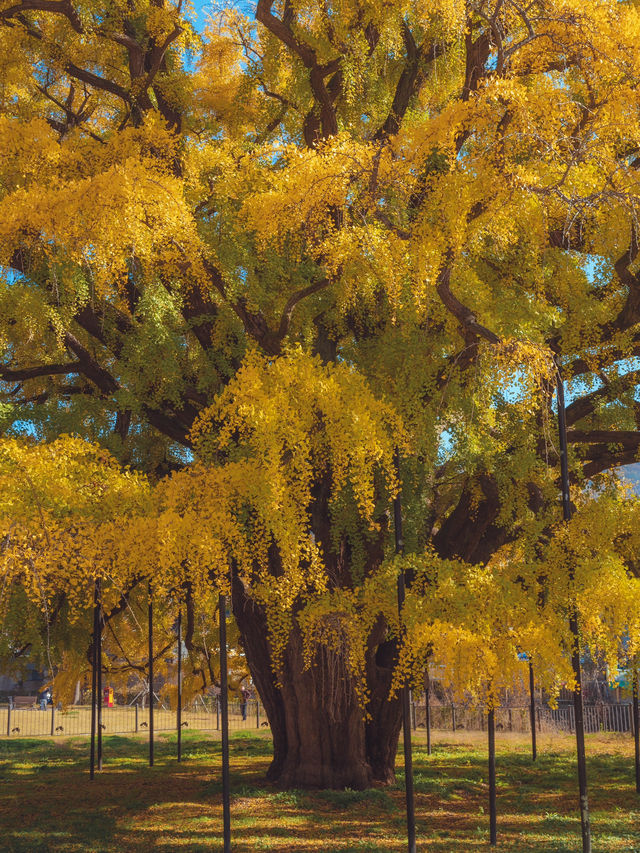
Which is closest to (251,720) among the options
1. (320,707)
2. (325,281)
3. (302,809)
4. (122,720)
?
(122,720)

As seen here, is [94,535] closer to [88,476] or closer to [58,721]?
[88,476]

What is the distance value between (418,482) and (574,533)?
249cm

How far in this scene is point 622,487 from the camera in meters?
16.8

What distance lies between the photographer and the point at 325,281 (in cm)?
1203

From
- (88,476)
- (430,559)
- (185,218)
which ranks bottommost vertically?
(430,559)

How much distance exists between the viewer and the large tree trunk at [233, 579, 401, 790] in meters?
13.8

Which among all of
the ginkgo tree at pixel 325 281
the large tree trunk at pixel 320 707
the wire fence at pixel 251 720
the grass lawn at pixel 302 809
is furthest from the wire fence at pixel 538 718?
the ginkgo tree at pixel 325 281

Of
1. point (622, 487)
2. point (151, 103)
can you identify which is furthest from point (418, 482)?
point (151, 103)

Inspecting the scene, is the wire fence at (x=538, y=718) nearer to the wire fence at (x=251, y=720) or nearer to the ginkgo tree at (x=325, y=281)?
the wire fence at (x=251, y=720)

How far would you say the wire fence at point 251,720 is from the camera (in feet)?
88.7

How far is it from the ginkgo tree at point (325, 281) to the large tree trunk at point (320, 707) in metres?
0.05

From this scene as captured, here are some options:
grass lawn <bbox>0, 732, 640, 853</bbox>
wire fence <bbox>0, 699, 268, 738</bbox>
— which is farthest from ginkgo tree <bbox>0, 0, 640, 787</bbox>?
wire fence <bbox>0, 699, 268, 738</bbox>

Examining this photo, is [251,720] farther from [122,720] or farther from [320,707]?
[320,707]

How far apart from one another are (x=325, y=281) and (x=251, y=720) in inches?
1079
